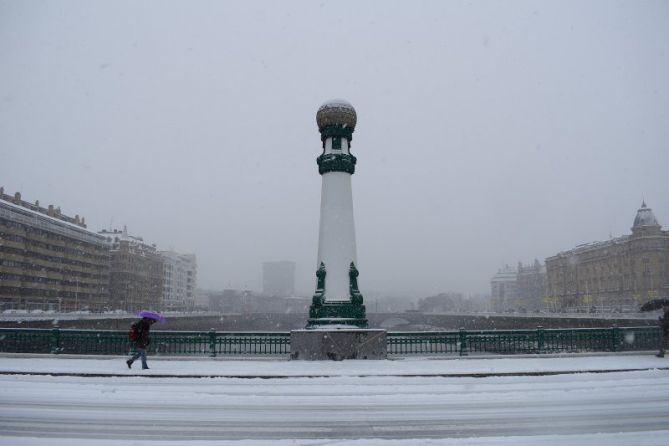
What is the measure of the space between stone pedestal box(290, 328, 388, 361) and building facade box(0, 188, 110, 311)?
63937 mm

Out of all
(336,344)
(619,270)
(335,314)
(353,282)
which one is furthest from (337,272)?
(619,270)

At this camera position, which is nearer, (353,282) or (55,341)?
(55,341)

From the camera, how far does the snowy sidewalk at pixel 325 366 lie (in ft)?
47.8

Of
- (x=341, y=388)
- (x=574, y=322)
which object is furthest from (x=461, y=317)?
(x=341, y=388)

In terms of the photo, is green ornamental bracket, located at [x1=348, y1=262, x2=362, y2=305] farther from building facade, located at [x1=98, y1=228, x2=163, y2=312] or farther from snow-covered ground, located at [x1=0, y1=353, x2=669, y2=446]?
building facade, located at [x1=98, y1=228, x2=163, y2=312]

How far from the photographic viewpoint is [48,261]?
9488 cm

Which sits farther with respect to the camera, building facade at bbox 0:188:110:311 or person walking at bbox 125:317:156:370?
building facade at bbox 0:188:110:311

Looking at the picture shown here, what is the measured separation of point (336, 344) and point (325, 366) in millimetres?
1579

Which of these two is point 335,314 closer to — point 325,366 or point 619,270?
point 325,366

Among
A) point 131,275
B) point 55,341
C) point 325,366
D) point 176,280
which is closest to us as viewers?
point 325,366

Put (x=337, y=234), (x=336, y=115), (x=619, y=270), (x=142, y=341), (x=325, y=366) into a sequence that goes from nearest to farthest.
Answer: (x=142, y=341), (x=325, y=366), (x=337, y=234), (x=336, y=115), (x=619, y=270)

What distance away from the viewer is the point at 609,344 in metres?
21.5

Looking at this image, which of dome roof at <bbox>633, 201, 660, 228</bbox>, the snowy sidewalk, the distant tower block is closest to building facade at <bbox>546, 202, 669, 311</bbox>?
dome roof at <bbox>633, 201, 660, 228</bbox>

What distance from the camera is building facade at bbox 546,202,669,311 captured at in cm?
10212
